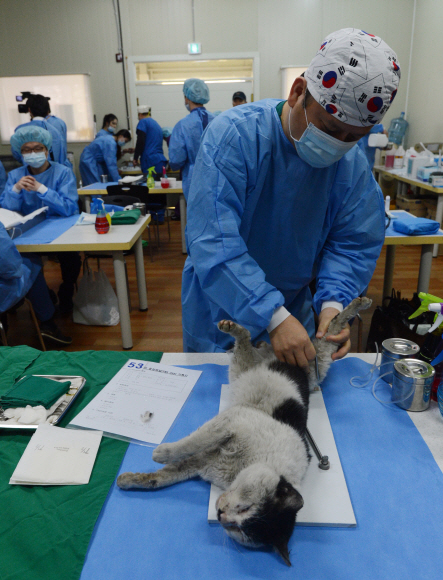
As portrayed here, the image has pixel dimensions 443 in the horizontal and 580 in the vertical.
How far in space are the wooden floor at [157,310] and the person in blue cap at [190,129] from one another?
93 centimetres

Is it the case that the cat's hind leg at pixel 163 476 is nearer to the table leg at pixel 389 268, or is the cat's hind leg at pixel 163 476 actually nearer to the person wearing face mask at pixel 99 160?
the table leg at pixel 389 268

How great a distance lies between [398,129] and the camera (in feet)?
24.6

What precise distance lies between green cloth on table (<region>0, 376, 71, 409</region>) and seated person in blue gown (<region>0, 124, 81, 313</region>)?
7.67ft

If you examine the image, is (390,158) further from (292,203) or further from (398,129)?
(292,203)

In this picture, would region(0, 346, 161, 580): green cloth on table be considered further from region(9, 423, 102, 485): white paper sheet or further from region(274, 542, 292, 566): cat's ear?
region(274, 542, 292, 566): cat's ear

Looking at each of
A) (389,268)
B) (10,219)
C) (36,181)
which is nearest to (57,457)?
(10,219)

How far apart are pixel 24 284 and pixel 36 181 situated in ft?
3.12

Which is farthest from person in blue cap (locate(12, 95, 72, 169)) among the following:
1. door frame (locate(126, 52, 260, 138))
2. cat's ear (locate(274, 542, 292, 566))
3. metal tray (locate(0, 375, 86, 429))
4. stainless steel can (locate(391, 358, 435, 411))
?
cat's ear (locate(274, 542, 292, 566))

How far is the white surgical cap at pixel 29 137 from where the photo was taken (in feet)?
10.0

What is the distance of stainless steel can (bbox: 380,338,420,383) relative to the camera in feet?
A: 3.92

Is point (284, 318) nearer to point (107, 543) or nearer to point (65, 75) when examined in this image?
point (107, 543)

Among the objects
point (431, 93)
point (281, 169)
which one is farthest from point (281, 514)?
point (431, 93)

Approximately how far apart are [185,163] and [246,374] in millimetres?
4195

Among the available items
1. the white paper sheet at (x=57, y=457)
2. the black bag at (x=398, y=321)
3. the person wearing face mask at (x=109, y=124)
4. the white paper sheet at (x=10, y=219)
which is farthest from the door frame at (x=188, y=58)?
the white paper sheet at (x=57, y=457)
